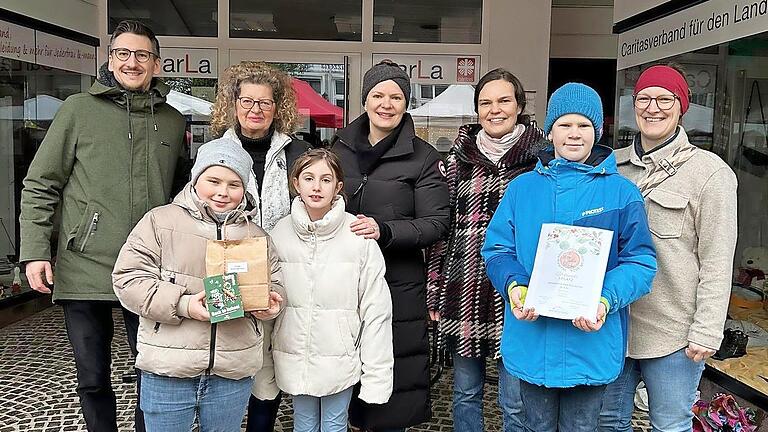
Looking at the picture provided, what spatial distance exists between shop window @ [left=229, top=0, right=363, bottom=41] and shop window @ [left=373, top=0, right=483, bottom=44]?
27 cm

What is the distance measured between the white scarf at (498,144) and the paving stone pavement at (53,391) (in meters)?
1.71

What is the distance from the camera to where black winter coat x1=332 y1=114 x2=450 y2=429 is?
299 cm

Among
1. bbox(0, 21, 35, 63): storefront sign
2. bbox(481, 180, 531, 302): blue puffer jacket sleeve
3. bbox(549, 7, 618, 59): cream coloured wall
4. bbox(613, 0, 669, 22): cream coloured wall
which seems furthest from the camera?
bbox(549, 7, 618, 59): cream coloured wall

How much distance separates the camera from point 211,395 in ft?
8.47

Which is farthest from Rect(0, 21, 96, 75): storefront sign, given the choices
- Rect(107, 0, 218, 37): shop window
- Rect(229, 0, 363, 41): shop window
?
Rect(229, 0, 363, 41): shop window

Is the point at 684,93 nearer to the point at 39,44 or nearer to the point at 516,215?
the point at 516,215

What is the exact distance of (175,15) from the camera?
8281 mm

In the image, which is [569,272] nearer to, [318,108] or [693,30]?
[693,30]

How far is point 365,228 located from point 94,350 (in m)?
1.28

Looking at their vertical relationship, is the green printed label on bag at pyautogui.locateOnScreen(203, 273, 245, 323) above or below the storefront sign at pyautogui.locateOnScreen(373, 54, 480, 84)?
below

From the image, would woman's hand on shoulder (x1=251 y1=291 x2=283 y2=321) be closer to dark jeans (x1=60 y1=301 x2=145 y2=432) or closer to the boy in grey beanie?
the boy in grey beanie

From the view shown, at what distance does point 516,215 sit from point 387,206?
65cm

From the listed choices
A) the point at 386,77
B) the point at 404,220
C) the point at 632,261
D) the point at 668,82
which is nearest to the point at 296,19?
the point at 386,77

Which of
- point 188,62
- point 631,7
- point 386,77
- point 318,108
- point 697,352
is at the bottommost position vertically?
point 697,352
